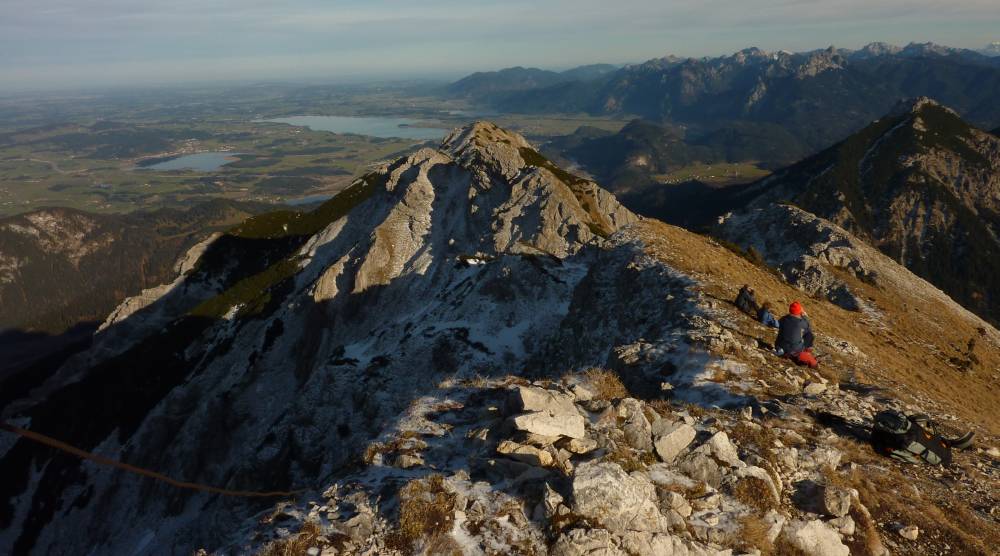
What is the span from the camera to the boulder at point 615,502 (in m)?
9.54

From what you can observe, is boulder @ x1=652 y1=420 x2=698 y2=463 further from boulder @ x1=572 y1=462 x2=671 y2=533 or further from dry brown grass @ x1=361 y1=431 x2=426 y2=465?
dry brown grass @ x1=361 y1=431 x2=426 y2=465

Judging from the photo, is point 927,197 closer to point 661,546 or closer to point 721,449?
point 721,449

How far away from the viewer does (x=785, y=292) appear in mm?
34531

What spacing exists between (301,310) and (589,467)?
59.5 meters

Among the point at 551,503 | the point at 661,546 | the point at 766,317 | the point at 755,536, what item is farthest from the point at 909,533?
the point at 766,317

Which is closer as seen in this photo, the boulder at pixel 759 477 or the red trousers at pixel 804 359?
the boulder at pixel 759 477

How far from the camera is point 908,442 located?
1348 cm

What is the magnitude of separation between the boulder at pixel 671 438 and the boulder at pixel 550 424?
6.40 ft

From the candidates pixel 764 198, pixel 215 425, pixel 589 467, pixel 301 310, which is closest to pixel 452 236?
pixel 301 310

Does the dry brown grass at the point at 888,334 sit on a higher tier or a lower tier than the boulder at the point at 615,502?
lower

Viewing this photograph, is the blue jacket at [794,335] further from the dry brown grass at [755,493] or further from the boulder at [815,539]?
the boulder at [815,539]

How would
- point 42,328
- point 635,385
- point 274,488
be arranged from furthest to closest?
point 42,328 < point 274,488 < point 635,385

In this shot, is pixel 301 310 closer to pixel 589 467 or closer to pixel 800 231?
pixel 589 467

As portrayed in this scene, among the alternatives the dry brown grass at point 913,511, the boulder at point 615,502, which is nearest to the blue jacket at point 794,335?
the dry brown grass at point 913,511
